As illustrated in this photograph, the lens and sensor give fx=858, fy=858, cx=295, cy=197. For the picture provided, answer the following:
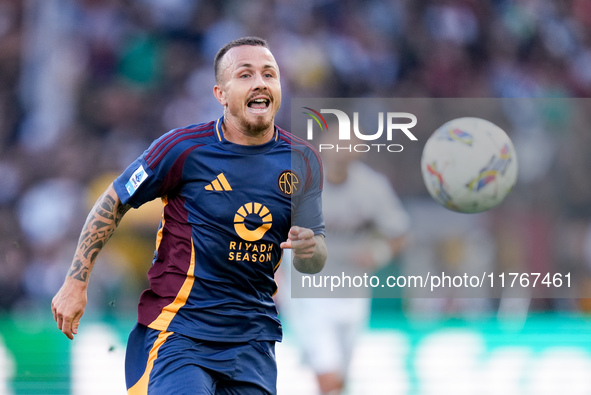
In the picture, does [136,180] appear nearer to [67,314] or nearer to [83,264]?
[83,264]

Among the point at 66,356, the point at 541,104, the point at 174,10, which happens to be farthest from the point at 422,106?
the point at 66,356

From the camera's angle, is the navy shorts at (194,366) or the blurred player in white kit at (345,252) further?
the blurred player in white kit at (345,252)

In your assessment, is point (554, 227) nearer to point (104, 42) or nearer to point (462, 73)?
point (462, 73)

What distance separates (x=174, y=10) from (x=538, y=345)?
658 centimetres

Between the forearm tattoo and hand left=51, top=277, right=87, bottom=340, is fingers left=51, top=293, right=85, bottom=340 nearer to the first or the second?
hand left=51, top=277, right=87, bottom=340

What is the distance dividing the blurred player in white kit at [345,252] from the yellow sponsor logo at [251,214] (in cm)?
277

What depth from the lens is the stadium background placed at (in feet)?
22.6

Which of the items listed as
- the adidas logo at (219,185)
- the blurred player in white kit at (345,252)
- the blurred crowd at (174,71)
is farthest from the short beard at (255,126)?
the blurred crowd at (174,71)

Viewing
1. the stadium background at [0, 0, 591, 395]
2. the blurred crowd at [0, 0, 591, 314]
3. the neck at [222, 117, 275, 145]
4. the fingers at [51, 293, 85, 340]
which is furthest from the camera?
the blurred crowd at [0, 0, 591, 314]

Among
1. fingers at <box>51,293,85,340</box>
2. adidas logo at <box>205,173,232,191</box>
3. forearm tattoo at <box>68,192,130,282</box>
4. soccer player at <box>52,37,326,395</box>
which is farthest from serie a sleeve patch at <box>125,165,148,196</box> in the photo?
fingers at <box>51,293,85,340</box>

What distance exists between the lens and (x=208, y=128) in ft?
13.1

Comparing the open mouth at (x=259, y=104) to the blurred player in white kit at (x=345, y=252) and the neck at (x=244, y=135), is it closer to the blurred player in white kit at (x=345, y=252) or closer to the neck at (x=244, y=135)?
the neck at (x=244, y=135)

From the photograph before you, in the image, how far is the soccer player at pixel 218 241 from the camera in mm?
3734

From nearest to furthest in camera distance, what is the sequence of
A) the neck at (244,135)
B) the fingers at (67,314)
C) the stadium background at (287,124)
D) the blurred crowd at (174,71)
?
1. the fingers at (67,314)
2. the neck at (244,135)
3. the stadium background at (287,124)
4. the blurred crowd at (174,71)
